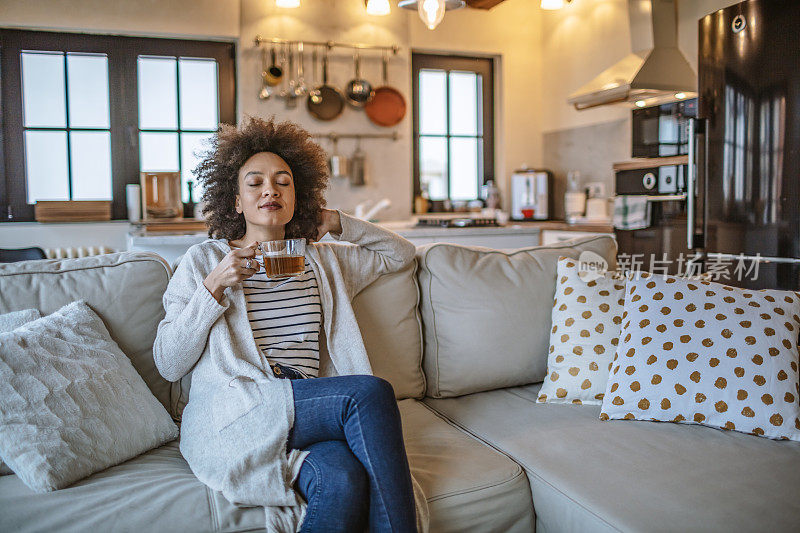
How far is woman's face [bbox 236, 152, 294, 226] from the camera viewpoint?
5.80 feet

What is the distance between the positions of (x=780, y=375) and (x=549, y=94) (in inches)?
154

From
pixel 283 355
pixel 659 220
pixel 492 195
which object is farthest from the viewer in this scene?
pixel 492 195

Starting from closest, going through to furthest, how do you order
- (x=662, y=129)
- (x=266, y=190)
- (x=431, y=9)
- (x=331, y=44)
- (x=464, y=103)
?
1. (x=266, y=190)
2. (x=431, y=9)
3. (x=662, y=129)
4. (x=331, y=44)
5. (x=464, y=103)

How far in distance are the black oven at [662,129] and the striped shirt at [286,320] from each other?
266 centimetres

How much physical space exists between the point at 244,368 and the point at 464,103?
4.13m

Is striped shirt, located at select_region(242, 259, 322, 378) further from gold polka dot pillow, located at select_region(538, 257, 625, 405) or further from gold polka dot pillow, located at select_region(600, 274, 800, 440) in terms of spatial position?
gold polka dot pillow, located at select_region(600, 274, 800, 440)

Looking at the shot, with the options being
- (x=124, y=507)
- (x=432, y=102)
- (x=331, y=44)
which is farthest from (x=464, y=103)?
(x=124, y=507)

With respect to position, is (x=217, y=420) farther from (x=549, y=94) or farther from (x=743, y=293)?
(x=549, y=94)

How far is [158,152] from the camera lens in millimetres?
4504

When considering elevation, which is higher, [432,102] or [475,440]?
[432,102]

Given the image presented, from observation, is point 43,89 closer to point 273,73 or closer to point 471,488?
point 273,73

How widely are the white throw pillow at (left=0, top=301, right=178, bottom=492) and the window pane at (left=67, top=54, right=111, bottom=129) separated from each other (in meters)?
3.15

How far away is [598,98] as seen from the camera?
13.6 feet

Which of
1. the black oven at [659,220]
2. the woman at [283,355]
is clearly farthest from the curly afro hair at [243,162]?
the black oven at [659,220]
